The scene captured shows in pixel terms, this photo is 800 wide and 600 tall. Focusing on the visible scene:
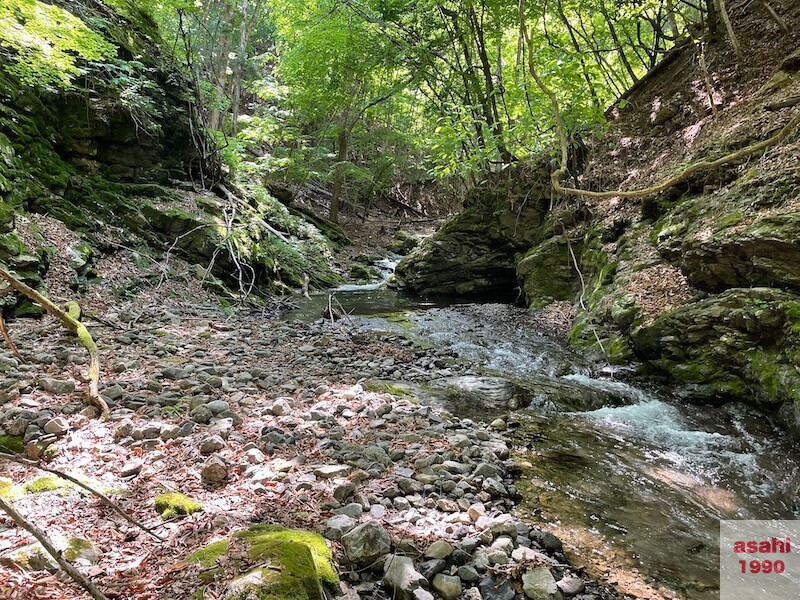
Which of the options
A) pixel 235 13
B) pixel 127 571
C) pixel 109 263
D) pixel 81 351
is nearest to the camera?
pixel 127 571

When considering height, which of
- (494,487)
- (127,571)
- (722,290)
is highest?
(722,290)

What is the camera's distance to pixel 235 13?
14.5 metres

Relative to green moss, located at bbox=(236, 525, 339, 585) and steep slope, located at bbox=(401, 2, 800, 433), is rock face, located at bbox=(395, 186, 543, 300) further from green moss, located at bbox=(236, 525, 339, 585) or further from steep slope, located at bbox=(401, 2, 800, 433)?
green moss, located at bbox=(236, 525, 339, 585)

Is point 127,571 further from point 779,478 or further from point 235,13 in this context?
point 235,13

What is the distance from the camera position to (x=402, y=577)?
7.47ft

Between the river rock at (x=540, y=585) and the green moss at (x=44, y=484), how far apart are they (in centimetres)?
270

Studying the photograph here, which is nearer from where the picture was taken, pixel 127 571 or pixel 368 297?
pixel 127 571

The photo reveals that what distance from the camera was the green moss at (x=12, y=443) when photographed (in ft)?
9.62

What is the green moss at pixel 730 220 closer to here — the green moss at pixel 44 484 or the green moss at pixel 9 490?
the green moss at pixel 44 484

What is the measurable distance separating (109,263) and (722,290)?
32.7ft

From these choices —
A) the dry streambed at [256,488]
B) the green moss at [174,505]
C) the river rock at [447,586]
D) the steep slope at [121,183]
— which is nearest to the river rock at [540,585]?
the dry streambed at [256,488]

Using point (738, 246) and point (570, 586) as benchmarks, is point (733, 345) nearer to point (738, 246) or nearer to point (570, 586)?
point (738, 246)

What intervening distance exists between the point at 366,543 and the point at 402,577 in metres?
0.27

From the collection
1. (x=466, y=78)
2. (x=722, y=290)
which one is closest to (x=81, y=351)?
(x=722, y=290)
